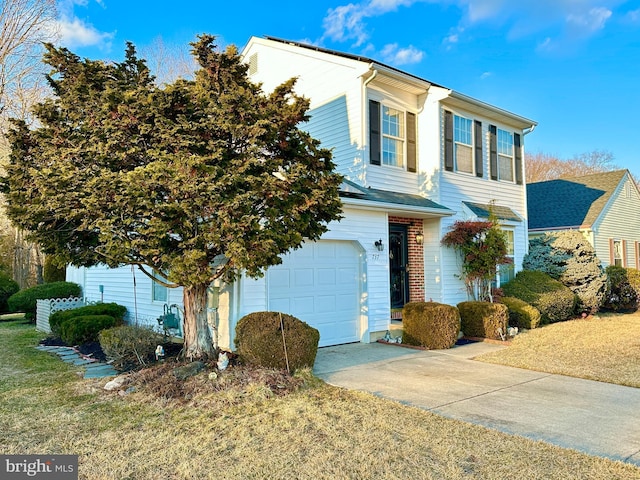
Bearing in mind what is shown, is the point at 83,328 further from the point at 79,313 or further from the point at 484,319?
the point at 484,319

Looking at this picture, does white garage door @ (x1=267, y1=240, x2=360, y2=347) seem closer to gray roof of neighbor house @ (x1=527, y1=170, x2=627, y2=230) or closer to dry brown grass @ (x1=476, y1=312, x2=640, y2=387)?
dry brown grass @ (x1=476, y1=312, x2=640, y2=387)

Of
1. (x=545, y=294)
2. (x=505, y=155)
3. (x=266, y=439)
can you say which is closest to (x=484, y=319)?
(x=545, y=294)

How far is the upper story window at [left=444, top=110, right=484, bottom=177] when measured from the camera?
11.4 metres

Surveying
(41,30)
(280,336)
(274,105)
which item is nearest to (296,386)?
(280,336)

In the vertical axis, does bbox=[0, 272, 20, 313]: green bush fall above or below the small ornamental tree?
below

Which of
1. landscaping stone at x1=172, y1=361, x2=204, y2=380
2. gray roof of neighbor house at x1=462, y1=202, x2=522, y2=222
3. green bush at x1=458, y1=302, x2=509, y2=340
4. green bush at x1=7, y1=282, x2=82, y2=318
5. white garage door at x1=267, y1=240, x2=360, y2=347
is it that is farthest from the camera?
green bush at x1=7, y1=282, x2=82, y2=318

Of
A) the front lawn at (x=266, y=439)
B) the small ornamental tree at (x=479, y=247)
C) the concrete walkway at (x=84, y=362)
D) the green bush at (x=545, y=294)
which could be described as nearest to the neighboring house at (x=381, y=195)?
the small ornamental tree at (x=479, y=247)

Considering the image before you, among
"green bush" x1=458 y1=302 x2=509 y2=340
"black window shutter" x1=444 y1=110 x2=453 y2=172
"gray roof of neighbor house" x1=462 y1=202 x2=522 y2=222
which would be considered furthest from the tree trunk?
"gray roof of neighbor house" x1=462 y1=202 x2=522 y2=222

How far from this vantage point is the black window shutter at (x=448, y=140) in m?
11.3

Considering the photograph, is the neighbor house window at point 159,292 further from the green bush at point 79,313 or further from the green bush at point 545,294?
the green bush at point 545,294

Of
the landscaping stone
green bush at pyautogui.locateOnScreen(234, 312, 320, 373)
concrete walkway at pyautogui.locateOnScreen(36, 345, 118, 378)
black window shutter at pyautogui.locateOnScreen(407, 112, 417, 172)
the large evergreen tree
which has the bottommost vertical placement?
concrete walkway at pyautogui.locateOnScreen(36, 345, 118, 378)

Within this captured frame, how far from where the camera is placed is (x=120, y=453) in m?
3.75

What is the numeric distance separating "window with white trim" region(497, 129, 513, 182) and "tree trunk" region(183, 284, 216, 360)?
9.96m

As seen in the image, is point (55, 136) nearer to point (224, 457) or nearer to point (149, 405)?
point (149, 405)
